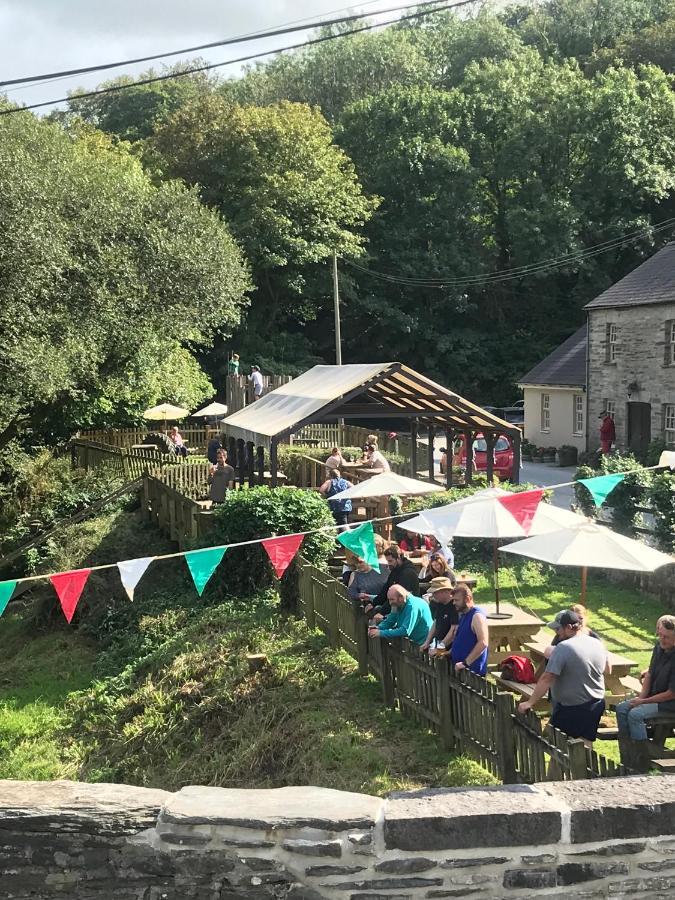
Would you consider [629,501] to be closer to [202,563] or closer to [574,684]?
[202,563]

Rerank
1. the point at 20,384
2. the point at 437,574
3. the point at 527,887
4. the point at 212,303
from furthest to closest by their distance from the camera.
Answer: the point at 212,303, the point at 20,384, the point at 437,574, the point at 527,887

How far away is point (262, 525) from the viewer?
52.0ft

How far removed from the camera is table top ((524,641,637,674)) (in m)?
9.61

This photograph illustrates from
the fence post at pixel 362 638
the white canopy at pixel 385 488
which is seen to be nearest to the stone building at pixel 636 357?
the white canopy at pixel 385 488

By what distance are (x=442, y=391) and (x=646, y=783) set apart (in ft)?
48.1

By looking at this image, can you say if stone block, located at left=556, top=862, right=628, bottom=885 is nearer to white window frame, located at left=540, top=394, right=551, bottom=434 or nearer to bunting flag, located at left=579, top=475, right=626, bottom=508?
bunting flag, located at left=579, top=475, right=626, bottom=508

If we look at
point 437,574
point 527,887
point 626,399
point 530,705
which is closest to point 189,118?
point 626,399

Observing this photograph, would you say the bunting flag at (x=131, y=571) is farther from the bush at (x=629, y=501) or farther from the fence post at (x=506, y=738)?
the bush at (x=629, y=501)

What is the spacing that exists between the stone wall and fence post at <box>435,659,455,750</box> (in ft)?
81.6

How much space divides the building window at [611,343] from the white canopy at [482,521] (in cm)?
2362

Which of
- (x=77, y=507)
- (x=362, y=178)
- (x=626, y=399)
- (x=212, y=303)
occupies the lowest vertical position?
(x=77, y=507)

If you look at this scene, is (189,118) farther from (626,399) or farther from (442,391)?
(442,391)

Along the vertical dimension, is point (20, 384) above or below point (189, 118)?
below

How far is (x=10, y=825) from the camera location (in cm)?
482
